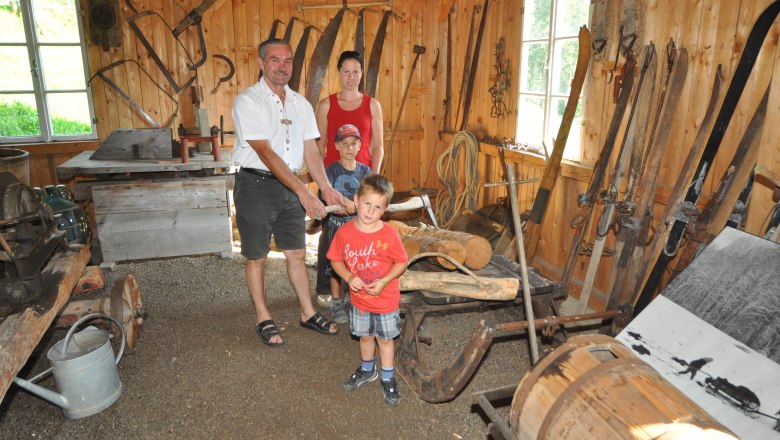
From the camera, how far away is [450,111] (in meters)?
6.03

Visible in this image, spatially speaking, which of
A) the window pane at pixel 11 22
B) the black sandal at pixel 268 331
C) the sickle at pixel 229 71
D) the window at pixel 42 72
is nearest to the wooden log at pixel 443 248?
the black sandal at pixel 268 331

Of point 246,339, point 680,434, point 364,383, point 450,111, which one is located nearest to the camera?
point 680,434

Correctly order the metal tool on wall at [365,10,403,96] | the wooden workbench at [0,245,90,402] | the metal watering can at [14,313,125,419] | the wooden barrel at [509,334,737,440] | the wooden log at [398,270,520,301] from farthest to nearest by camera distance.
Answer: the metal tool on wall at [365,10,403,96] → the wooden log at [398,270,520,301] → the metal watering can at [14,313,125,419] → the wooden workbench at [0,245,90,402] → the wooden barrel at [509,334,737,440]

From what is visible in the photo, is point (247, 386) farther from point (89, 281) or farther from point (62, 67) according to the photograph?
point (62, 67)

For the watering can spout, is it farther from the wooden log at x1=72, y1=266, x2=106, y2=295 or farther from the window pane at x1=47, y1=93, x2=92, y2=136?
the window pane at x1=47, y1=93, x2=92, y2=136

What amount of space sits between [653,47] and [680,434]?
2.45m

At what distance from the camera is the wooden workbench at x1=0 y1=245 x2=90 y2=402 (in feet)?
7.16

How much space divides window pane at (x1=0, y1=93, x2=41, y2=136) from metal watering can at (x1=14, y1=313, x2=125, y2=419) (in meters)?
3.74

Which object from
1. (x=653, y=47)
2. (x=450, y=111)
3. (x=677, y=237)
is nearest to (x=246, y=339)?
(x=677, y=237)

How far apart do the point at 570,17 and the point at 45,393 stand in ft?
13.4

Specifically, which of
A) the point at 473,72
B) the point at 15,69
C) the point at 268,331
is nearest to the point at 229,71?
the point at 15,69

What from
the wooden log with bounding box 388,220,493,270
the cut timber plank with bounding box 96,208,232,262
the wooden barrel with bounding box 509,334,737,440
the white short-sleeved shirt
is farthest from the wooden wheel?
the wooden barrel with bounding box 509,334,737,440

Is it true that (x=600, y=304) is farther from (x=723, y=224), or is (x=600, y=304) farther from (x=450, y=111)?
(x=450, y=111)

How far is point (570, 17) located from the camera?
406 cm
